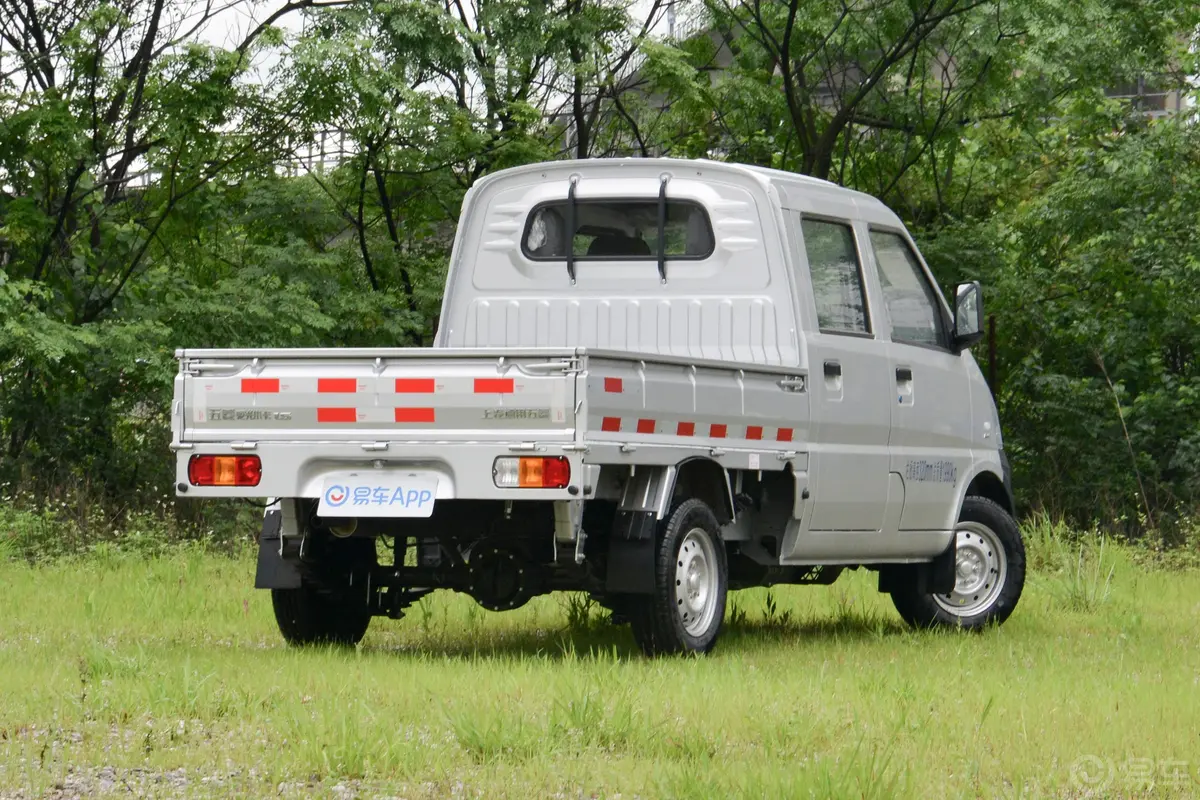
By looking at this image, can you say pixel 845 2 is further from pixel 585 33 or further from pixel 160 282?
pixel 160 282

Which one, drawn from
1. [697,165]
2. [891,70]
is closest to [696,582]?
[697,165]

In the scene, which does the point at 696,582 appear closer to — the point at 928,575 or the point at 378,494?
the point at 378,494

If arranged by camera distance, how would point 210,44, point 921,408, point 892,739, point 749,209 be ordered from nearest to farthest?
point 892,739 < point 749,209 < point 921,408 < point 210,44

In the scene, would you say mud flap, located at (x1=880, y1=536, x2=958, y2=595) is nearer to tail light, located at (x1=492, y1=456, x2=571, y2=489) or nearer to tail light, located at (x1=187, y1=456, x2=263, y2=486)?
tail light, located at (x1=492, y1=456, x2=571, y2=489)

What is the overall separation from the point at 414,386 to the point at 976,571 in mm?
4296

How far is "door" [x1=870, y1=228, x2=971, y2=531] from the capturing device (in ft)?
34.2

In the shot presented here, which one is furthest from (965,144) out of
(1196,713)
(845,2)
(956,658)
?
(1196,713)

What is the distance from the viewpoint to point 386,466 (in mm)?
8484

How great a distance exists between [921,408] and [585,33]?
27.8ft

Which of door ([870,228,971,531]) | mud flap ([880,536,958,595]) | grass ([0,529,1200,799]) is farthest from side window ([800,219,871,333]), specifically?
grass ([0,529,1200,799])

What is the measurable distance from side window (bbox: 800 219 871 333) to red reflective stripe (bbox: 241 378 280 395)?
2.89 meters

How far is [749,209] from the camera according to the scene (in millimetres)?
9859

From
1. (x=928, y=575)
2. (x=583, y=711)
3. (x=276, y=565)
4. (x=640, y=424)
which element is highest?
(x=640, y=424)

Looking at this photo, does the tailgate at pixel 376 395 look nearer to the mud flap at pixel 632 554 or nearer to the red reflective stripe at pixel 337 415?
the red reflective stripe at pixel 337 415
